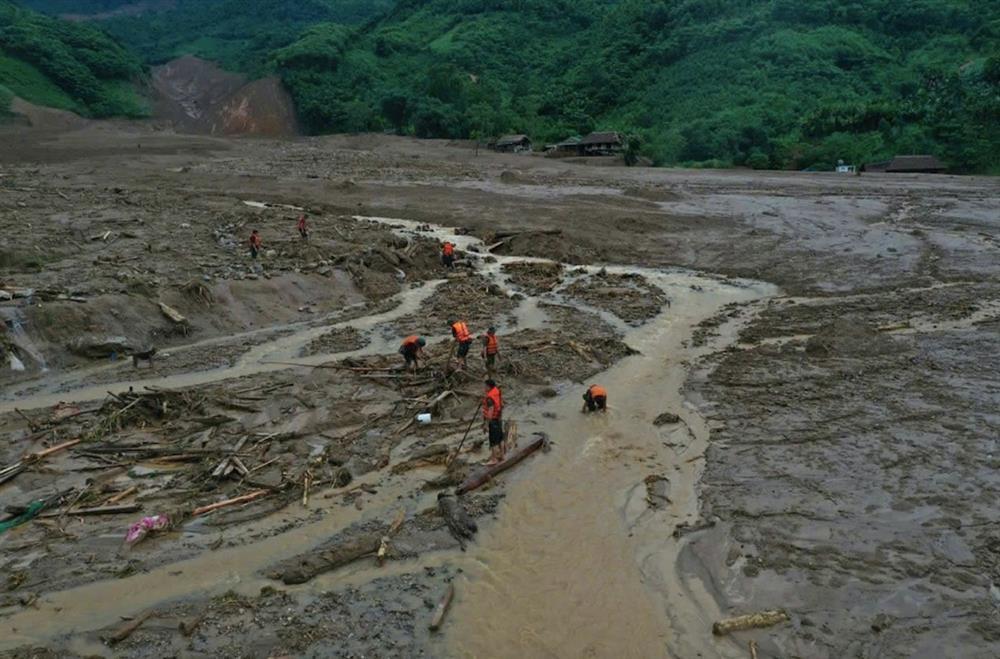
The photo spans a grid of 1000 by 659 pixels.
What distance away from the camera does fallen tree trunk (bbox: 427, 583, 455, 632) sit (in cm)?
775

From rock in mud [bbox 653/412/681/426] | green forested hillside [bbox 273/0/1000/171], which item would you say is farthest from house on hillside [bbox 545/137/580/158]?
rock in mud [bbox 653/412/681/426]

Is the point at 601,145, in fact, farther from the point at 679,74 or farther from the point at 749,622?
the point at 749,622

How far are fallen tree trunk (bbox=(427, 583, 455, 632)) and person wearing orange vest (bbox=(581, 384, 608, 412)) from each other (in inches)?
227

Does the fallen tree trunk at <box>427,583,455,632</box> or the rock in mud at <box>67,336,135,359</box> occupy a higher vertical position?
the rock in mud at <box>67,336,135,359</box>

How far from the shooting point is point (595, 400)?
1341 centimetres

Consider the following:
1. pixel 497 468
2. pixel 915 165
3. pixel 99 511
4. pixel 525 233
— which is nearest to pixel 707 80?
pixel 915 165

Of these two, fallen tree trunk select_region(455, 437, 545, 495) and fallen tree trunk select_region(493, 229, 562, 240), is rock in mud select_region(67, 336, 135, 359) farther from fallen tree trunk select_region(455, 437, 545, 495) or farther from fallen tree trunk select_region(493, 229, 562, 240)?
fallen tree trunk select_region(493, 229, 562, 240)

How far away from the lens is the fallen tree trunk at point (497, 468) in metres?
10.5

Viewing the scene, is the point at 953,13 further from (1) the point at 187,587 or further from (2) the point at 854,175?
(1) the point at 187,587

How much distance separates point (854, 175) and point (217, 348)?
159ft

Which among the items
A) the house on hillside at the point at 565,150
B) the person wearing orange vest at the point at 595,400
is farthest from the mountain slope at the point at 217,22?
the person wearing orange vest at the point at 595,400

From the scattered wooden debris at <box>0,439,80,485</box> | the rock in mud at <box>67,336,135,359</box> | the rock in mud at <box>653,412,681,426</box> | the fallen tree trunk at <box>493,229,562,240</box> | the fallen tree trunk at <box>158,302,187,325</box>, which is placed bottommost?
the rock in mud at <box>653,412,681,426</box>

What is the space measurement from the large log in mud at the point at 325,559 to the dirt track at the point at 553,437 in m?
0.11

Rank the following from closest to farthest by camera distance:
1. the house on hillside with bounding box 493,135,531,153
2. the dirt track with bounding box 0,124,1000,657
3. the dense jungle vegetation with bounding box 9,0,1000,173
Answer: the dirt track with bounding box 0,124,1000,657
the dense jungle vegetation with bounding box 9,0,1000,173
the house on hillside with bounding box 493,135,531,153
